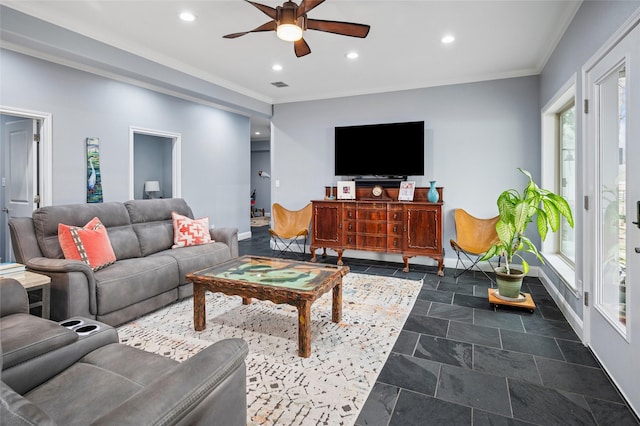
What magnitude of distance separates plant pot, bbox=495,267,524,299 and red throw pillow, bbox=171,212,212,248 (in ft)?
10.4

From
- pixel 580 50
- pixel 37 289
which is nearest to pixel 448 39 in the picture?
pixel 580 50

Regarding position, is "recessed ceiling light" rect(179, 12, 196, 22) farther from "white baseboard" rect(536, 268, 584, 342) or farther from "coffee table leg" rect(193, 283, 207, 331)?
"white baseboard" rect(536, 268, 584, 342)

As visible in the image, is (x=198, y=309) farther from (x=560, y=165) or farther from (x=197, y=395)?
(x=560, y=165)

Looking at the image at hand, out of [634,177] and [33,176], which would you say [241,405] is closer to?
[634,177]

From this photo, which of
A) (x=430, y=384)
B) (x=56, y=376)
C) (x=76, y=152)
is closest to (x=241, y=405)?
(x=56, y=376)

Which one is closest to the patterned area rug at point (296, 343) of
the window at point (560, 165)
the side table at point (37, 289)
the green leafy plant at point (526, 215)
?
the side table at point (37, 289)

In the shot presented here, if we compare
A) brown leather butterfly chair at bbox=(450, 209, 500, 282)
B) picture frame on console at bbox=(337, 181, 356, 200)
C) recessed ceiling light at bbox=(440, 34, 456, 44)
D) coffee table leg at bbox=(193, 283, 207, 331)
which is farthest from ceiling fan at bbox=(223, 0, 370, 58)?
brown leather butterfly chair at bbox=(450, 209, 500, 282)

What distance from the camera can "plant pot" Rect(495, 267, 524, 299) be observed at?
3.37 m

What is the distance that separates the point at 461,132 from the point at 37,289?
504cm

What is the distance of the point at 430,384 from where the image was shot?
2125 millimetres

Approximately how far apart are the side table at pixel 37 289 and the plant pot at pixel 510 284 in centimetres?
386

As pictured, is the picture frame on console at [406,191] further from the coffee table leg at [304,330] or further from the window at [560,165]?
the coffee table leg at [304,330]

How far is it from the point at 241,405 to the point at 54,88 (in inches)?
178

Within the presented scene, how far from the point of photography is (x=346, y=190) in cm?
547
